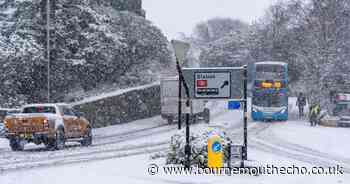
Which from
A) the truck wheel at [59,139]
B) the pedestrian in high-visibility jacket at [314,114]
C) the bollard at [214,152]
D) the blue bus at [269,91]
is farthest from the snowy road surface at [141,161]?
the blue bus at [269,91]

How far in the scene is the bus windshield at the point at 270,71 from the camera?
141 ft

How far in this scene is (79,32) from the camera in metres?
40.3

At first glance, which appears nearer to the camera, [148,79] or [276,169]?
[276,169]

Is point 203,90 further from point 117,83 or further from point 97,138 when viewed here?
point 117,83

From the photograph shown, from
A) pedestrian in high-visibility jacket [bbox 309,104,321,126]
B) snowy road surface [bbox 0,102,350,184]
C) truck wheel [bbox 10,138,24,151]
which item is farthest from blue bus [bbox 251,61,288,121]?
truck wheel [bbox 10,138,24,151]

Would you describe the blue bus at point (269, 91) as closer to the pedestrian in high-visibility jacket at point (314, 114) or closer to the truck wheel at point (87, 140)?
the pedestrian in high-visibility jacket at point (314, 114)

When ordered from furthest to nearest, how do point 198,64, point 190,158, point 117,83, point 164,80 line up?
point 198,64, point 117,83, point 164,80, point 190,158

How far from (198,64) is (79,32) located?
148 ft

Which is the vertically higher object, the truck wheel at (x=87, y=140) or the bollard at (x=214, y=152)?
the bollard at (x=214, y=152)

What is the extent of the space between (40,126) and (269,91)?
77.7 feet

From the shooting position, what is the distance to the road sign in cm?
1625

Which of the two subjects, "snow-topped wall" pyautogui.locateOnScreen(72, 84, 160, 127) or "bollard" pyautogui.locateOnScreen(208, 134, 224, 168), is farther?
"snow-topped wall" pyautogui.locateOnScreen(72, 84, 160, 127)

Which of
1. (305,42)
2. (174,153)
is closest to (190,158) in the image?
(174,153)

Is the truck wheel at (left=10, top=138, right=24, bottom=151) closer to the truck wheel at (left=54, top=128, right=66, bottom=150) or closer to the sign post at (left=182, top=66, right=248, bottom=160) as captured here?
the truck wheel at (left=54, top=128, right=66, bottom=150)
